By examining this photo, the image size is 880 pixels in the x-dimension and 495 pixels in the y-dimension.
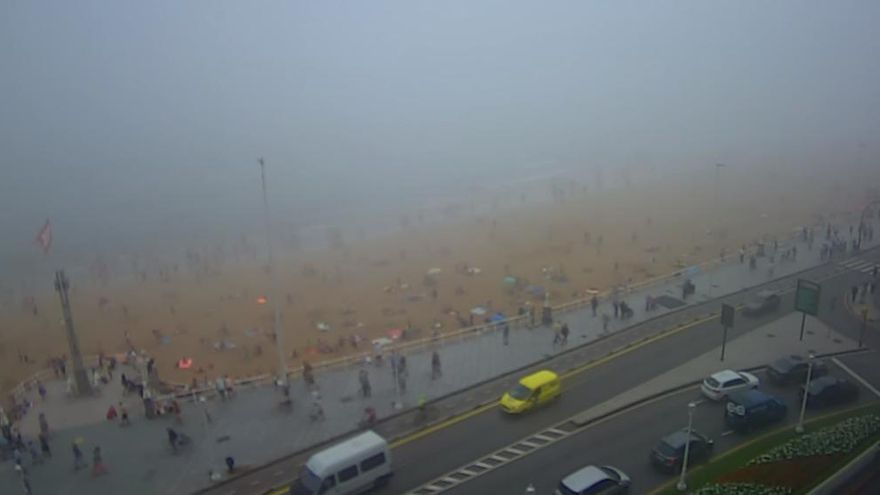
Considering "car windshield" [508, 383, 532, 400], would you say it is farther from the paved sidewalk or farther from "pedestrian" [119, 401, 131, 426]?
"pedestrian" [119, 401, 131, 426]

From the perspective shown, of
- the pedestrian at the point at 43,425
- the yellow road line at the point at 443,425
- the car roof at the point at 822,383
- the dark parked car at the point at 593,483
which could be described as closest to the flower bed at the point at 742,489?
the dark parked car at the point at 593,483

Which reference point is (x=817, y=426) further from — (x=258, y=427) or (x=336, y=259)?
(x=336, y=259)

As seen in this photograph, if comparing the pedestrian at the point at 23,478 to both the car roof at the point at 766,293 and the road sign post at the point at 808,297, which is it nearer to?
the road sign post at the point at 808,297

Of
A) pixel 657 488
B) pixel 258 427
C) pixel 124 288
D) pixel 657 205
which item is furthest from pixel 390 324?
pixel 657 205

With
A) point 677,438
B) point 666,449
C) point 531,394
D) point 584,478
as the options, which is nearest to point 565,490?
point 584,478

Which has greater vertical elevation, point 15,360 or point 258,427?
point 258,427

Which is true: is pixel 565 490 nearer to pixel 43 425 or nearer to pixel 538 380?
pixel 538 380

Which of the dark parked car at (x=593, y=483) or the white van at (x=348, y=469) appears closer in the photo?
the dark parked car at (x=593, y=483)
